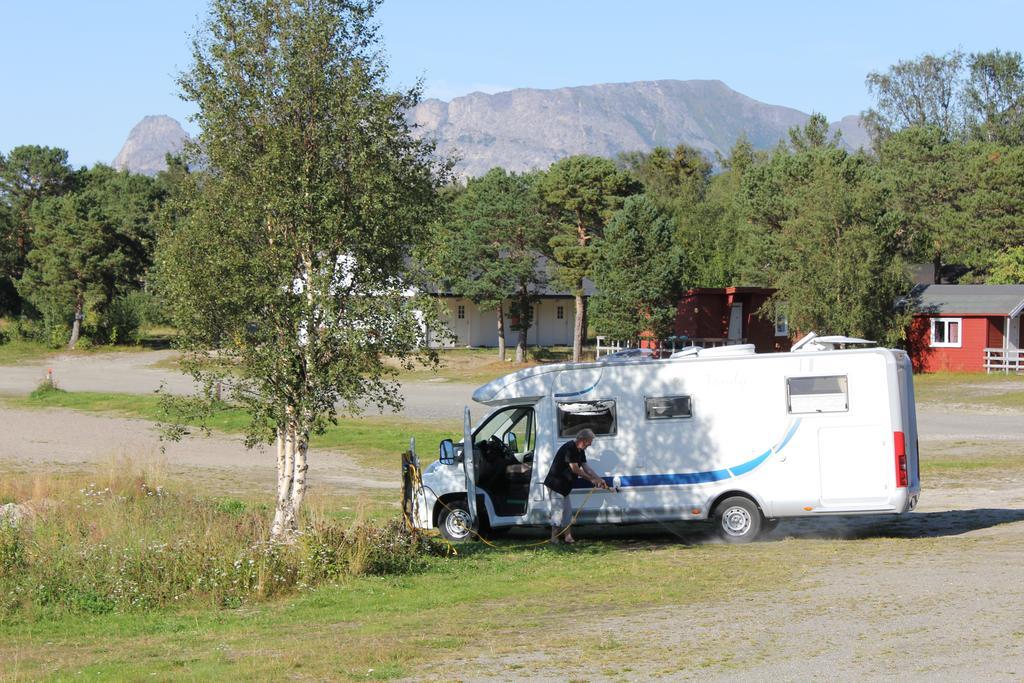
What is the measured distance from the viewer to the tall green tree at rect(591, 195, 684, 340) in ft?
174

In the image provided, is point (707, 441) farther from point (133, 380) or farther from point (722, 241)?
point (722, 241)

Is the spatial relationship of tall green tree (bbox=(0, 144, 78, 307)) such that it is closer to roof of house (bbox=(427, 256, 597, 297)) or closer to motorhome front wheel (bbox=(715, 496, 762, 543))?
roof of house (bbox=(427, 256, 597, 297))

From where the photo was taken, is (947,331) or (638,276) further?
(638,276)

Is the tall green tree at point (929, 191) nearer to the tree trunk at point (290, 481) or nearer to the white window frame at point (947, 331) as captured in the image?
the white window frame at point (947, 331)

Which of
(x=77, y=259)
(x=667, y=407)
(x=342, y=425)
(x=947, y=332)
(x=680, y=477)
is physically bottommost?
(x=342, y=425)

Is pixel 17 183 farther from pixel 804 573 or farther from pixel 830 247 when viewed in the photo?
pixel 804 573

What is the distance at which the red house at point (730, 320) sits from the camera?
2333 inches

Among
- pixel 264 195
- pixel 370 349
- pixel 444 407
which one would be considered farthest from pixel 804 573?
pixel 444 407

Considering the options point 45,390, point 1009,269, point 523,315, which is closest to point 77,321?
point 45,390

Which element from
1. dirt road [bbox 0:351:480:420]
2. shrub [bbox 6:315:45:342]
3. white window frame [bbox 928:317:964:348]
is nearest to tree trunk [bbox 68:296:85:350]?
dirt road [bbox 0:351:480:420]

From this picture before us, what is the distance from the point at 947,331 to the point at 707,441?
3984 centimetres

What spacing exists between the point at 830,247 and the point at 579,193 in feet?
46.7

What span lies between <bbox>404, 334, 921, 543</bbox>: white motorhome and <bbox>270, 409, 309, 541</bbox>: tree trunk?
6.03ft

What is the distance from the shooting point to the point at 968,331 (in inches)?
1996
